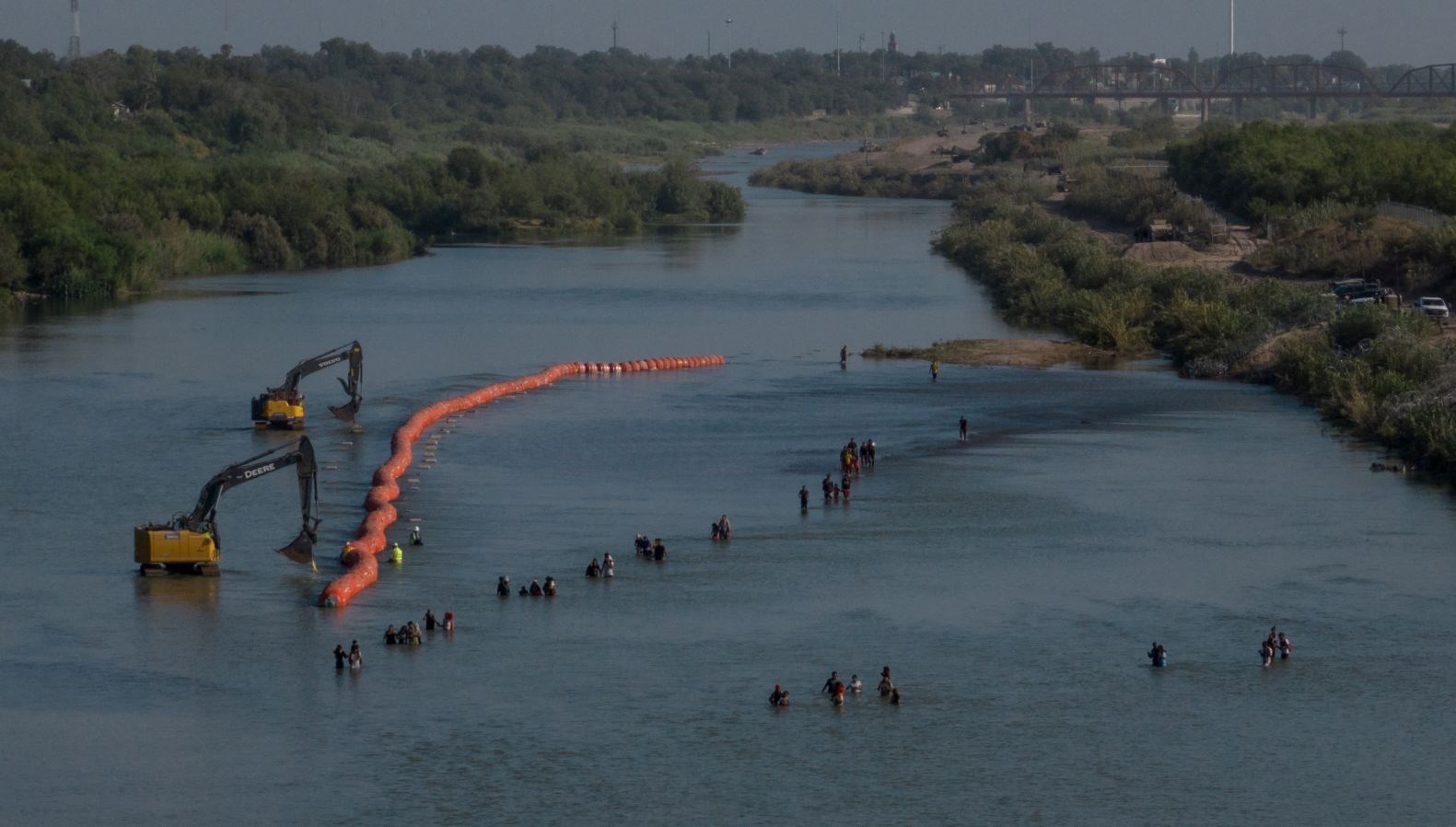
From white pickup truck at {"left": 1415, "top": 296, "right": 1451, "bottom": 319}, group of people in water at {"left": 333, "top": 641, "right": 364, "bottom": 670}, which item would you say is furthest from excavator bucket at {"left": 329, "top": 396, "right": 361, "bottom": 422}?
white pickup truck at {"left": 1415, "top": 296, "right": 1451, "bottom": 319}

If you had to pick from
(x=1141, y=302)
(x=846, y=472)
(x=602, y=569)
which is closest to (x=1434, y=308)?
(x=1141, y=302)

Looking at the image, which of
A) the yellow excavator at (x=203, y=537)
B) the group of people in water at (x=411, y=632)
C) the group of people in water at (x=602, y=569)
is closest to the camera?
the group of people in water at (x=411, y=632)

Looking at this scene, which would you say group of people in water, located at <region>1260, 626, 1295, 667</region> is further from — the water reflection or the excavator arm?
the water reflection

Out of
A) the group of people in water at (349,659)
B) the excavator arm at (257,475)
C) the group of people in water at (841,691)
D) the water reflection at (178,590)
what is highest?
the excavator arm at (257,475)

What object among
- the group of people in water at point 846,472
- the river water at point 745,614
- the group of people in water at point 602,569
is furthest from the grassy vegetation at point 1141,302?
the group of people in water at point 602,569

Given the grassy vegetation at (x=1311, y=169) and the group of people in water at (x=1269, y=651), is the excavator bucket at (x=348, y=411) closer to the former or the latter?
the group of people in water at (x=1269, y=651)

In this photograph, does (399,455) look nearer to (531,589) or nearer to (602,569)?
(602,569)

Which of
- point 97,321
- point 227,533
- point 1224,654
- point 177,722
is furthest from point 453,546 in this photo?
point 97,321
